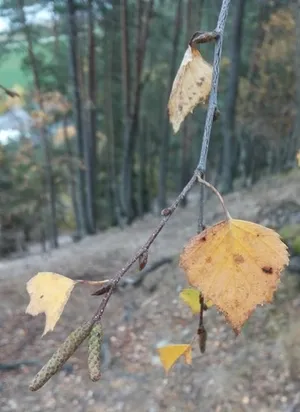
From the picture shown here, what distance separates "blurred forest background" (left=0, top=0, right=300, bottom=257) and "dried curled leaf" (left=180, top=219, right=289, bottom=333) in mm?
9751

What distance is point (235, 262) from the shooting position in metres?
0.68

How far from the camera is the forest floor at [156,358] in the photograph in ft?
13.3

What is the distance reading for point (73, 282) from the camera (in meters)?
0.72

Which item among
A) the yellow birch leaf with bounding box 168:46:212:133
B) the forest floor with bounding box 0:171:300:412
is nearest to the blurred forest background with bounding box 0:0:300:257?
the forest floor with bounding box 0:171:300:412

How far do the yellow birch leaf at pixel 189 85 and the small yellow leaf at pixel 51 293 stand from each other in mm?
421

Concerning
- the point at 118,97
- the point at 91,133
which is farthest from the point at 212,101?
the point at 118,97

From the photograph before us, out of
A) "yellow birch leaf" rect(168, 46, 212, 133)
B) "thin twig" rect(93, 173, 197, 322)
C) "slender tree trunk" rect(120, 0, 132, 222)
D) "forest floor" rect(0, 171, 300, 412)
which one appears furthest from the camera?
"slender tree trunk" rect(120, 0, 132, 222)

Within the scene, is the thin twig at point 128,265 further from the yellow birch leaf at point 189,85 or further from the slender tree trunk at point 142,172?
the slender tree trunk at point 142,172

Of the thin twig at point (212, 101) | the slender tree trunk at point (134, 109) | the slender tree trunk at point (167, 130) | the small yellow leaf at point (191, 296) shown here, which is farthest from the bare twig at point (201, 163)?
the slender tree trunk at point (167, 130)

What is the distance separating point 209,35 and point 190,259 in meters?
0.32

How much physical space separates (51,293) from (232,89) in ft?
36.2

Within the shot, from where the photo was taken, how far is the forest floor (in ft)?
13.3

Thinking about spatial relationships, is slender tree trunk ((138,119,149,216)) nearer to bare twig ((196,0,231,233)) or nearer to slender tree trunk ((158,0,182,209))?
slender tree trunk ((158,0,182,209))

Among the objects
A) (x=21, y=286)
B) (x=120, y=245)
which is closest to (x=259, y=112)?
(x=120, y=245)
